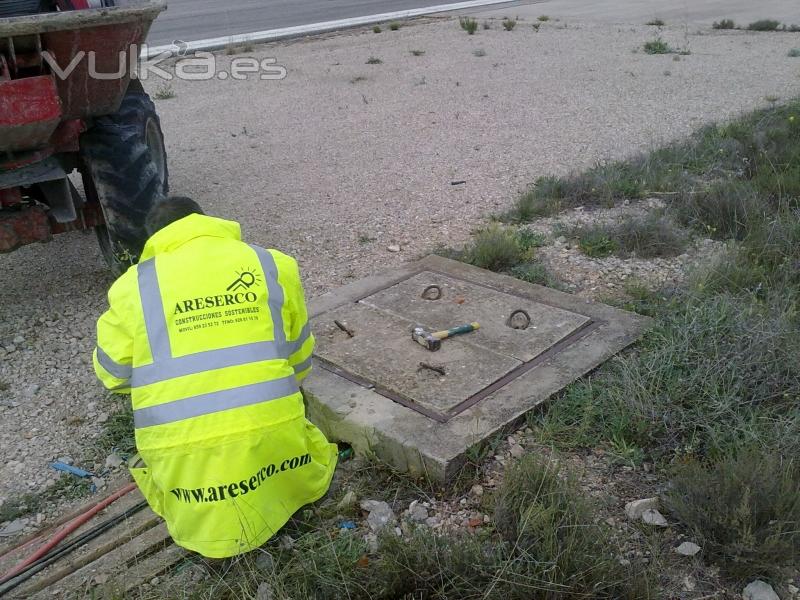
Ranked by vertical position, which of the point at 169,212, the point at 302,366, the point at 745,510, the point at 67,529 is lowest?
the point at 67,529

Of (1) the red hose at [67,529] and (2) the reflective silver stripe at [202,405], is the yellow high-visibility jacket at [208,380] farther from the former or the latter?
(1) the red hose at [67,529]

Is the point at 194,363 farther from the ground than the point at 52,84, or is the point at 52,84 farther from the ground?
the point at 52,84

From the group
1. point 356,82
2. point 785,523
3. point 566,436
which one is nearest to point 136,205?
point 566,436

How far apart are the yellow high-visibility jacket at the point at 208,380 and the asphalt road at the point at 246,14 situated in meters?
11.2

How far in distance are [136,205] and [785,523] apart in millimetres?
3595

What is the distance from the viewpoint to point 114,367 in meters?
2.66

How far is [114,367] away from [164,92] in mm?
7763

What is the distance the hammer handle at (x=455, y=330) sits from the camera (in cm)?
383

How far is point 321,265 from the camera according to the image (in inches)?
201

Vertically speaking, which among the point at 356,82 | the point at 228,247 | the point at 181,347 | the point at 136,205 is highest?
the point at 228,247

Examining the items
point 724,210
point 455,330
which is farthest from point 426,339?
point 724,210

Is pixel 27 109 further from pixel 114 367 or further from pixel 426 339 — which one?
pixel 426 339

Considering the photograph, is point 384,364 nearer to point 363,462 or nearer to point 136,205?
point 363,462

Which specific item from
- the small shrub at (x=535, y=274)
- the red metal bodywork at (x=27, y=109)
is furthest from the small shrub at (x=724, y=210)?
the red metal bodywork at (x=27, y=109)
